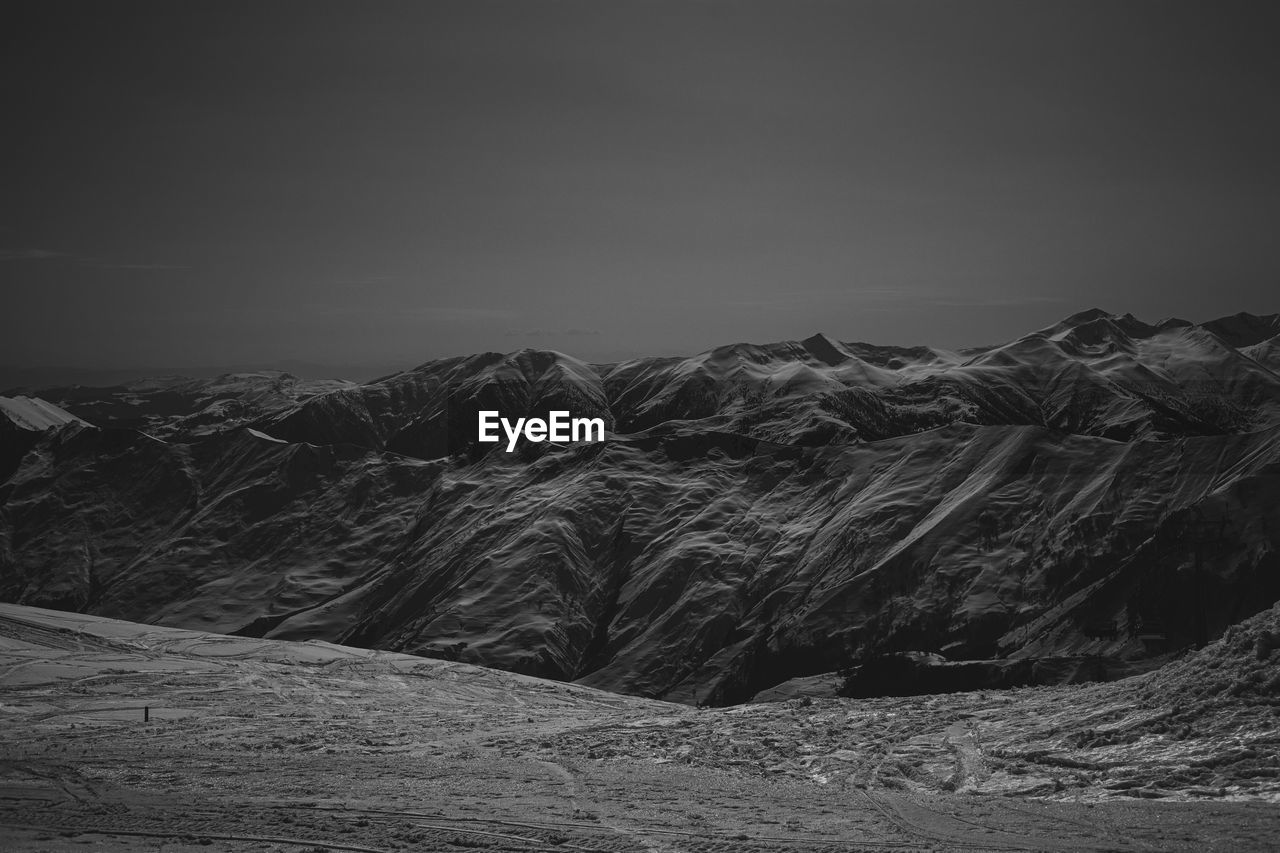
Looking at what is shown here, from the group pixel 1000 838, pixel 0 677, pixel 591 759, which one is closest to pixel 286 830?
pixel 591 759

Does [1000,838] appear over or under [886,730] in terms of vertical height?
over

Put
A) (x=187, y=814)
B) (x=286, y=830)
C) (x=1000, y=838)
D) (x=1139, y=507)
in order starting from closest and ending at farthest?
(x=1000, y=838)
(x=286, y=830)
(x=187, y=814)
(x=1139, y=507)

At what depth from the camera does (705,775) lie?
115 ft

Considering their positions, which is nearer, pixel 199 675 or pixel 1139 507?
pixel 199 675

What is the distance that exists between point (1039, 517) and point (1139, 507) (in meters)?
13.7

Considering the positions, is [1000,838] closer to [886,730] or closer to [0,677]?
[886,730]

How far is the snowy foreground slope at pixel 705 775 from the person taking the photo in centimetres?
2586

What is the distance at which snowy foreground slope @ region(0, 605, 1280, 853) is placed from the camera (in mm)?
25859

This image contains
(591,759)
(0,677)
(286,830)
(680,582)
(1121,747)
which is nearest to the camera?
(286,830)

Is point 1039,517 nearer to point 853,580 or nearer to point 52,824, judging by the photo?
point 853,580

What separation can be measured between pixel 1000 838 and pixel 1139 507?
134 metres

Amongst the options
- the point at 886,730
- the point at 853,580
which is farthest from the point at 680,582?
the point at 886,730

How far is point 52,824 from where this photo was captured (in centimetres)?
2769

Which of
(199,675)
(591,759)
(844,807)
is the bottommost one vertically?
(199,675)
